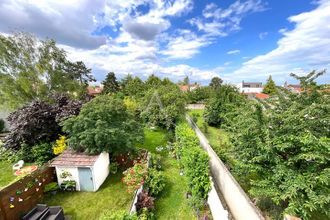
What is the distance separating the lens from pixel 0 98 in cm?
1878

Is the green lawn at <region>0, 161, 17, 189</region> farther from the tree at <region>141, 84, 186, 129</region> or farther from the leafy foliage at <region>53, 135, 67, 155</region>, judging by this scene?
the tree at <region>141, 84, 186, 129</region>

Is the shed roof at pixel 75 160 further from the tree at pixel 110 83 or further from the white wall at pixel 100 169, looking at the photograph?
the tree at pixel 110 83

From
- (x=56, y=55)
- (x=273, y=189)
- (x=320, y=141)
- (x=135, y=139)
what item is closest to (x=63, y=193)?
(x=135, y=139)

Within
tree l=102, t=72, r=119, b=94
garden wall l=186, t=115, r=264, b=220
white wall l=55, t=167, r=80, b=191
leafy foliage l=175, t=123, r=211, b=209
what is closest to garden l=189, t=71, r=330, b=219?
garden wall l=186, t=115, r=264, b=220

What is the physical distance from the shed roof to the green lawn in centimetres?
309

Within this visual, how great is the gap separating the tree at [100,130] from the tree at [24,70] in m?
9.61

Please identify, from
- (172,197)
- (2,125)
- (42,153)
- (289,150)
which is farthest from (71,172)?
(2,125)

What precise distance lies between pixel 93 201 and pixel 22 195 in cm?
286

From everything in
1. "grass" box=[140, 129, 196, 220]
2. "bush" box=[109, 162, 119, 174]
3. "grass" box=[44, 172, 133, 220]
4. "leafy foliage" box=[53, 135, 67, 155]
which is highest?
"leafy foliage" box=[53, 135, 67, 155]

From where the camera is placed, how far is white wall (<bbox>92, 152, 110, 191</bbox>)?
972 cm

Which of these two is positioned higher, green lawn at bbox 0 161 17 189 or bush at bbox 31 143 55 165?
bush at bbox 31 143 55 165

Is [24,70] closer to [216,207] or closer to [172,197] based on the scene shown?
[172,197]

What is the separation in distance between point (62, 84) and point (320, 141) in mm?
23947

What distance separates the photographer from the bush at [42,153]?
12133 millimetres
